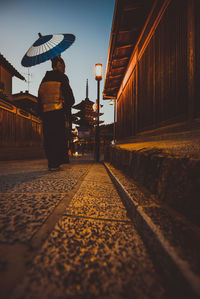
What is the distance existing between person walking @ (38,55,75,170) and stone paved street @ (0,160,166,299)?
1.78 meters

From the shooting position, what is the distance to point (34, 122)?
9070 mm

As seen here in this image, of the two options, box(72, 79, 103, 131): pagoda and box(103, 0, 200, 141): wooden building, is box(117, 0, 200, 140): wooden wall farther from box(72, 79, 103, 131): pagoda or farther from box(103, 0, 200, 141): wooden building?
box(72, 79, 103, 131): pagoda

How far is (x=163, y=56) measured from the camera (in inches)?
80.3

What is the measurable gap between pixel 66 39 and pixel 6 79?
11.4 m

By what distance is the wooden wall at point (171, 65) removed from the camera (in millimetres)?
1461

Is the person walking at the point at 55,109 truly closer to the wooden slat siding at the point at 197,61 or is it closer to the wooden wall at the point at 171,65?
the wooden wall at the point at 171,65

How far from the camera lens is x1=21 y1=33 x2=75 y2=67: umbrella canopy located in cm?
302

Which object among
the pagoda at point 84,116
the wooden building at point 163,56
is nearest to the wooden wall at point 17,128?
the wooden building at point 163,56

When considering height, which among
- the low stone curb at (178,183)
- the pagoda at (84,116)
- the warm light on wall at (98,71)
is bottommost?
the low stone curb at (178,183)

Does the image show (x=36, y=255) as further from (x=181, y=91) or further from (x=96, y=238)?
(x=181, y=91)

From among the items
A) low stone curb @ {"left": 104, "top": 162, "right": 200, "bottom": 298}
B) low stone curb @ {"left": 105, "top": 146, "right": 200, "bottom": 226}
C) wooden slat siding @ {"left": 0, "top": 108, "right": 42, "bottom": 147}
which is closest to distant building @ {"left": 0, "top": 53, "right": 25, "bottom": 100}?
wooden slat siding @ {"left": 0, "top": 108, "right": 42, "bottom": 147}

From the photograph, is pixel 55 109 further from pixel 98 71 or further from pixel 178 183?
pixel 98 71

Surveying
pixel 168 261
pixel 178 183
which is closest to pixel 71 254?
pixel 168 261

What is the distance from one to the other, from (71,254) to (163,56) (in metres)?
2.73
